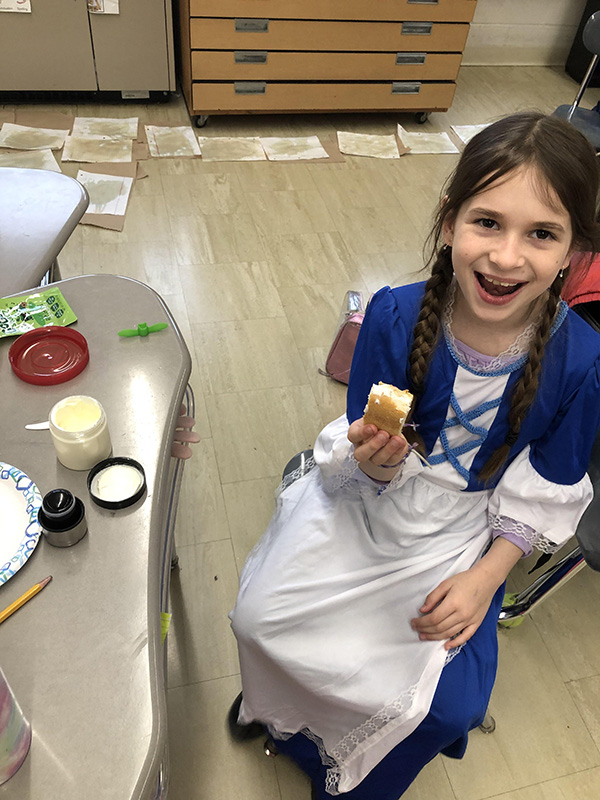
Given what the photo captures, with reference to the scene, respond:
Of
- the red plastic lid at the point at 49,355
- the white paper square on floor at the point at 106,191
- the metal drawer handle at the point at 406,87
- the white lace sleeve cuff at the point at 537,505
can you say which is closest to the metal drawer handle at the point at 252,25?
the metal drawer handle at the point at 406,87

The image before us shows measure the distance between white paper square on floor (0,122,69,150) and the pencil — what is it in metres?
2.88

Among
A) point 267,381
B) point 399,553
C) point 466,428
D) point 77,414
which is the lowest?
point 267,381

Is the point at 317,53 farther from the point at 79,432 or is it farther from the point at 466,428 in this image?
the point at 79,432

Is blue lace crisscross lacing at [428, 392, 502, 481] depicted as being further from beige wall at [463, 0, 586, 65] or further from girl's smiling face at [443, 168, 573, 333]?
beige wall at [463, 0, 586, 65]

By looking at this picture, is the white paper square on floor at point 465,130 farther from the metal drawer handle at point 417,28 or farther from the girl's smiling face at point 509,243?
the girl's smiling face at point 509,243

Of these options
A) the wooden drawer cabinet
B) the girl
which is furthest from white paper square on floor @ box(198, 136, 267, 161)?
the girl

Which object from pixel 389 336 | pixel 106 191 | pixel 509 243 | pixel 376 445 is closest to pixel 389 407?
pixel 376 445

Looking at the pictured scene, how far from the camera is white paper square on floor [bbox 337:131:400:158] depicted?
3447 mm

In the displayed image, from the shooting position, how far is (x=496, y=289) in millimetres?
1044

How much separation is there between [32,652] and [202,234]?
7.47 ft

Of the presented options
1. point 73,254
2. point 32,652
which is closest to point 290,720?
point 32,652

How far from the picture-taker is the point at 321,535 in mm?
1197

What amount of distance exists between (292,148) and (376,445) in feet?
9.06

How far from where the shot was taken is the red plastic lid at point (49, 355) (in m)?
1.07
